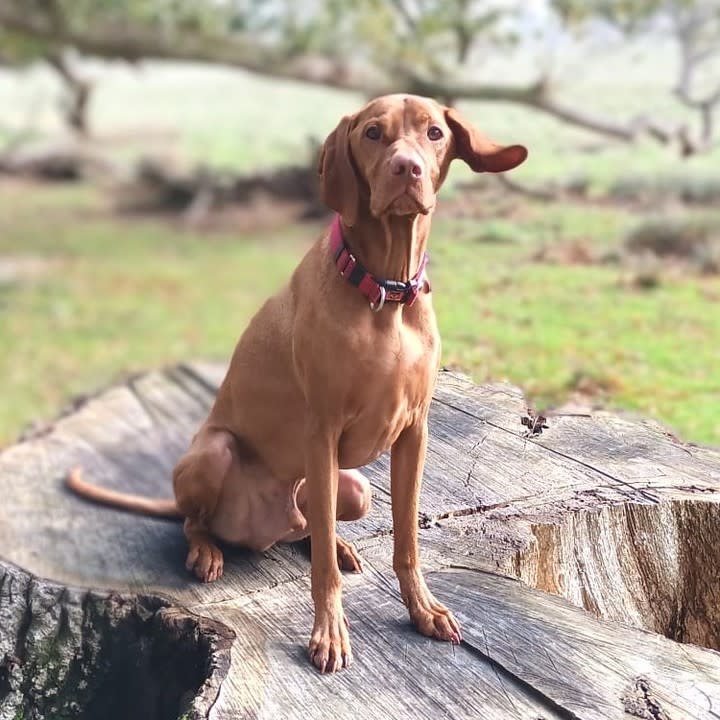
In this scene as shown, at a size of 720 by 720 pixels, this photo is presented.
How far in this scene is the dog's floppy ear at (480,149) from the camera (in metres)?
1.82

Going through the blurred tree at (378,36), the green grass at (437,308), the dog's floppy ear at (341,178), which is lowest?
the green grass at (437,308)

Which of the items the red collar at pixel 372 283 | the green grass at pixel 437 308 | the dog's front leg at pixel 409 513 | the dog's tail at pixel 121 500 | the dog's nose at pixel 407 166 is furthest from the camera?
the green grass at pixel 437 308

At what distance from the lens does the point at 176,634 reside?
211 centimetres

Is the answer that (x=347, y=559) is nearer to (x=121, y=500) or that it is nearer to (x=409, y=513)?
(x=409, y=513)

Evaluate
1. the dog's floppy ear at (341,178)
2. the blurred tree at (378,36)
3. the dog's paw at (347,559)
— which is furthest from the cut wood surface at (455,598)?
the blurred tree at (378,36)

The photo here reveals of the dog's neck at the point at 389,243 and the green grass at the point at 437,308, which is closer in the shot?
the dog's neck at the point at 389,243

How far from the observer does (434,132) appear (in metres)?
1.79

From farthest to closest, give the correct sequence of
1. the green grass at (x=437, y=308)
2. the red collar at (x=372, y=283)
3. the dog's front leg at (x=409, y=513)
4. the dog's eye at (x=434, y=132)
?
1. the green grass at (x=437, y=308)
2. the dog's front leg at (x=409, y=513)
3. the red collar at (x=372, y=283)
4. the dog's eye at (x=434, y=132)

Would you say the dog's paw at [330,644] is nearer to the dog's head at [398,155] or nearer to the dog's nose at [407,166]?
the dog's head at [398,155]

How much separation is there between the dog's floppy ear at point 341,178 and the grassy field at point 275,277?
929 mm

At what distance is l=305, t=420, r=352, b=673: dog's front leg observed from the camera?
77.6 inches

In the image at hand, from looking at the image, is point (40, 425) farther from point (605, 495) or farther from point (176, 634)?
point (605, 495)

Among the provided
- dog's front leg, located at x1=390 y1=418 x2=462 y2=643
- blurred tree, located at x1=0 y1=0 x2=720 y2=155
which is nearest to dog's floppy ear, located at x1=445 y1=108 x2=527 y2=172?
dog's front leg, located at x1=390 y1=418 x2=462 y2=643

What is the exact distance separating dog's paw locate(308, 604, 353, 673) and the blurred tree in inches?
139
